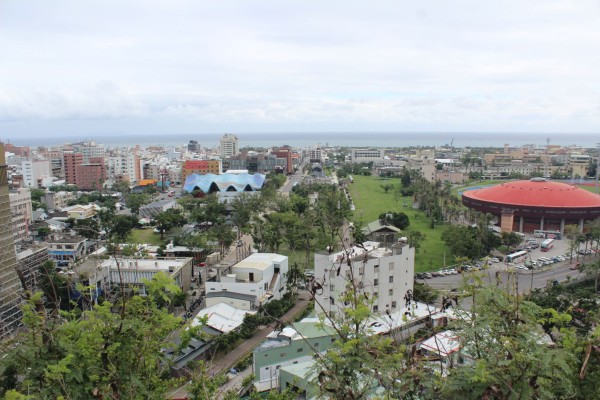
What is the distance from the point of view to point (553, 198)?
2195 cm

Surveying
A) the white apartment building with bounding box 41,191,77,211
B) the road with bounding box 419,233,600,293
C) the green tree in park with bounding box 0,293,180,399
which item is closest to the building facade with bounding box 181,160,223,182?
the white apartment building with bounding box 41,191,77,211

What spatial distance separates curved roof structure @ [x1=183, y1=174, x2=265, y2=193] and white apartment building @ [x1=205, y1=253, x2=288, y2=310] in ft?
67.0

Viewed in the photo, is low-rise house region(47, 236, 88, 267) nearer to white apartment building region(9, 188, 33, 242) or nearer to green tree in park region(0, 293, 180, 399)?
white apartment building region(9, 188, 33, 242)

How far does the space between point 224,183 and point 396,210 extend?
13236mm

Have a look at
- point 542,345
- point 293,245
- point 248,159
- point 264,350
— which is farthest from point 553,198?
point 248,159

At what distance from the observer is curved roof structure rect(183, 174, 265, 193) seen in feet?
110

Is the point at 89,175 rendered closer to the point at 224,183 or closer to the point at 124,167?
→ the point at 124,167

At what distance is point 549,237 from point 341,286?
15.2 meters

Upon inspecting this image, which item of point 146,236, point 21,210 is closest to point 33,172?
point 21,210

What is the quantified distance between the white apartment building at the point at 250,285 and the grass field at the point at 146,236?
8.12m

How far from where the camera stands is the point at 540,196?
22.3 metres

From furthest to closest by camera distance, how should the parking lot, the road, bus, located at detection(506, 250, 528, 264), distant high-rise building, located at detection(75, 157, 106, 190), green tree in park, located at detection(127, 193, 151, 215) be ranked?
distant high-rise building, located at detection(75, 157, 106, 190)
green tree in park, located at detection(127, 193, 151, 215)
bus, located at detection(506, 250, 528, 264)
the parking lot
the road

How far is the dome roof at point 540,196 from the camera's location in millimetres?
21578

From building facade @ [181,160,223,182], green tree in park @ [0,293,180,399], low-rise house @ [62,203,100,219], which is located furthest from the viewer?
building facade @ [181,160,223,182]
